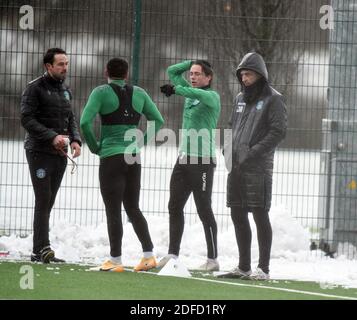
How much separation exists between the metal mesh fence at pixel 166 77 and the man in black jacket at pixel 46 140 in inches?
72.8

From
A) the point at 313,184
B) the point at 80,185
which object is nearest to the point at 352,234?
the point at 313,184

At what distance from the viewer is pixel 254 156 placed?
424 inches

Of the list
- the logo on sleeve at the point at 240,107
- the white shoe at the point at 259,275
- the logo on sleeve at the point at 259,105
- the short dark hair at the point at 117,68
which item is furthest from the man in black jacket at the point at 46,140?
the white shoe at the point at 259,275

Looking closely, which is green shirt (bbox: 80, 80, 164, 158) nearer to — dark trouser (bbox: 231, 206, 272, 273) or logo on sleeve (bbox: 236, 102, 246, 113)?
logo on sleeve (bbox: 236, 102, 246, 113)

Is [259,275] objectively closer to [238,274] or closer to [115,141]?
[238,274]

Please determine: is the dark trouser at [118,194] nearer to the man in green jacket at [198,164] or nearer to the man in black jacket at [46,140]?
the man in green jacket at [198,164]

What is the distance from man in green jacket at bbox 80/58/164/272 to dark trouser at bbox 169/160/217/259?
0.63 m

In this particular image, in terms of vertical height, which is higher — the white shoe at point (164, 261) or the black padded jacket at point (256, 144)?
the black padded jacket at point (256, 144)

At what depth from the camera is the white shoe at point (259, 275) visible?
10.8 m

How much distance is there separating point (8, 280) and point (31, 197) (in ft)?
14.1

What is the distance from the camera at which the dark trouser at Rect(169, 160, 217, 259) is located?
11.6 meters

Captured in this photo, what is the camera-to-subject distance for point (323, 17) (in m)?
13.5

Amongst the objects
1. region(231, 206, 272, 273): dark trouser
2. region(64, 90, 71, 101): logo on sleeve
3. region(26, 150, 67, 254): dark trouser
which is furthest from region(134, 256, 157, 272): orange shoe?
region(64, 90, 71, 101): logo on sleeve
